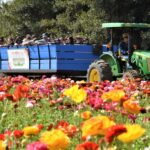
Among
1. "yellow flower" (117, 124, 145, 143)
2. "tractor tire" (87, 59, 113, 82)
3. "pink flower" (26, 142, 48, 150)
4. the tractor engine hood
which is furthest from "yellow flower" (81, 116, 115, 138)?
the tractor engine hood

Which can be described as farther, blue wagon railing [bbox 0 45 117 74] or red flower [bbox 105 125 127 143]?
blue wagon railing [bbox 0 45 117 74]

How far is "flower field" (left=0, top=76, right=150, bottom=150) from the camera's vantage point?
262cm

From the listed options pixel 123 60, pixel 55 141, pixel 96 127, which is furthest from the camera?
pixel 123 60

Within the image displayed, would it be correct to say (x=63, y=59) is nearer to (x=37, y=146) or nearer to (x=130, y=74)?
(x=130, y=74)

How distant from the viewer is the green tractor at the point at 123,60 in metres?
13.8

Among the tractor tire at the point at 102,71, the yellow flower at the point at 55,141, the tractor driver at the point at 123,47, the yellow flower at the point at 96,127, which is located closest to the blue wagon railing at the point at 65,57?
the tractor driver at the point at 123,47

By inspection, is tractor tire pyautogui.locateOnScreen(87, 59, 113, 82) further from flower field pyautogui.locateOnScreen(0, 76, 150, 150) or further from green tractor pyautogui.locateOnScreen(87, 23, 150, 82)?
flower field pyautogui.locateOnScreen(0, 76, 150, 150)

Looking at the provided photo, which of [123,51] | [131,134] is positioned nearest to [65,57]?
[123,51]

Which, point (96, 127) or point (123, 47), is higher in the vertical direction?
point (96, 127)

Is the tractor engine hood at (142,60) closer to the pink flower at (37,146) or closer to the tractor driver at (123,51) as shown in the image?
the tractor driver at (123,51)

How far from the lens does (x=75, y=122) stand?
4.75 m

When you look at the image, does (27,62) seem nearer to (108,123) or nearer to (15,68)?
(15,68)

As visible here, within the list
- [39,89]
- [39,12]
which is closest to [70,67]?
[39,89]

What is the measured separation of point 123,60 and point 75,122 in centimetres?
993
